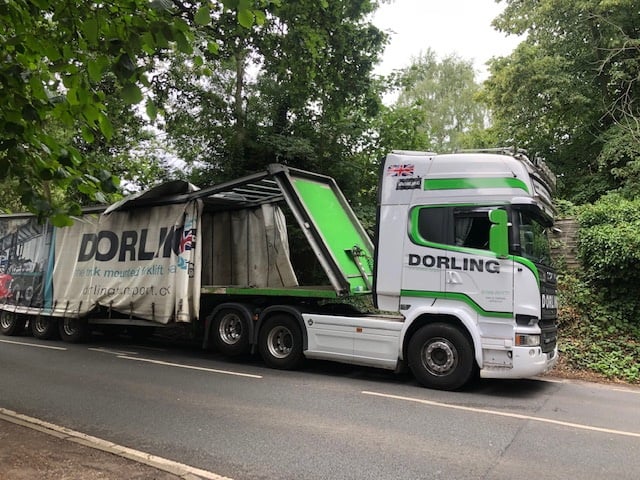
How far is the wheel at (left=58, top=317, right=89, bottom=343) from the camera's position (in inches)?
475

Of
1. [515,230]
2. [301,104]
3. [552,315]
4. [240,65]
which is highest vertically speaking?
[240,65]

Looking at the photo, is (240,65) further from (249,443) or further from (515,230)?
(249,443)

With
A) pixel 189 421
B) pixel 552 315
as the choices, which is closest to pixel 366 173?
pixel 552 315

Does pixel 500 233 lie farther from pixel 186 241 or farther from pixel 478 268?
pixel 186 241

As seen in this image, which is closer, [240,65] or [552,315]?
[552,315]

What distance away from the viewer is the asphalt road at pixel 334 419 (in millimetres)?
4605

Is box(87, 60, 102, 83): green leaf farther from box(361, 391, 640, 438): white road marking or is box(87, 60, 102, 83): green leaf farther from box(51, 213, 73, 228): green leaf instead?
box(361, 391, 640, 438): white road marking

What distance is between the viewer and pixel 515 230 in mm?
7191

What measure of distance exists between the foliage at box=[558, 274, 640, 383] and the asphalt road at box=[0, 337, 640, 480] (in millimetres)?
1130

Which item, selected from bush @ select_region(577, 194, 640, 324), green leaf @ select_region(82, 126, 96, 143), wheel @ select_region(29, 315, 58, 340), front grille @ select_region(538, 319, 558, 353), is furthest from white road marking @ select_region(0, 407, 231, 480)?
bush @ select_region(577, 194, 640, 324)

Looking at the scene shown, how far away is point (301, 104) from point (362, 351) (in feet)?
25.2

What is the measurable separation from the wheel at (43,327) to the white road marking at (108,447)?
7.49m

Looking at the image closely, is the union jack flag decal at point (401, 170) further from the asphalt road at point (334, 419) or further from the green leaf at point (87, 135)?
the green leaf at point (87, 135)

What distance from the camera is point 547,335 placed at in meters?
7.47
